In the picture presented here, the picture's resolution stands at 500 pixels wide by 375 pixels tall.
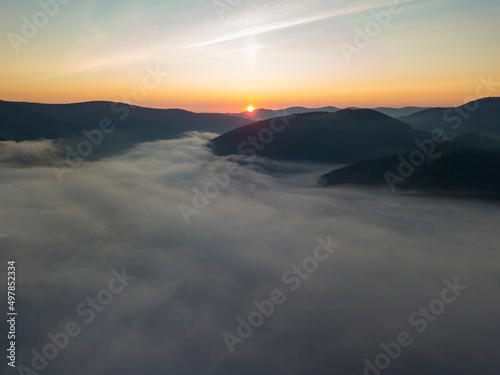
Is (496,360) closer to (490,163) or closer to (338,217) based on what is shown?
(338,217)

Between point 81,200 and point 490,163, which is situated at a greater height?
point 490,163

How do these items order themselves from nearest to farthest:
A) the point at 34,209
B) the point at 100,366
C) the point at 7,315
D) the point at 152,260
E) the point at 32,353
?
1. the point at 100,366
2. the point at 32,353
3. the point at 7,315
4. the point at 152,260
5. the point at 34,209

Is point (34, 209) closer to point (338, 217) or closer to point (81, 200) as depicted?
point (81, 200)

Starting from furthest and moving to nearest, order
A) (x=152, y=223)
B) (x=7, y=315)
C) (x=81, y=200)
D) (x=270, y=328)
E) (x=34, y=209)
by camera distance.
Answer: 1. (x=81, y=200)
2. (x=34, y=209)
3. (x=152, y=223)
4. (x=7, y=315)
5. (x=270, y=328)

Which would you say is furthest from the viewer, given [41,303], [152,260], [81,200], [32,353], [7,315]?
[81,200]

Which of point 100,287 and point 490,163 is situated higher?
point 490,163

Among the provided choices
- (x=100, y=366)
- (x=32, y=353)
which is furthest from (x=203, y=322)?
(x=32, y=353)

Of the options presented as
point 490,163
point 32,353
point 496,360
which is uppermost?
point 490,163

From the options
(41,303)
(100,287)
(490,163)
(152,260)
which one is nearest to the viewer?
(41,303)

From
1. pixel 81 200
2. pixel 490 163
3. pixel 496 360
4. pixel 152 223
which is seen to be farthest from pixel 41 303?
pixel 490 163

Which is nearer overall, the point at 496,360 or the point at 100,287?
the point at 496,360
